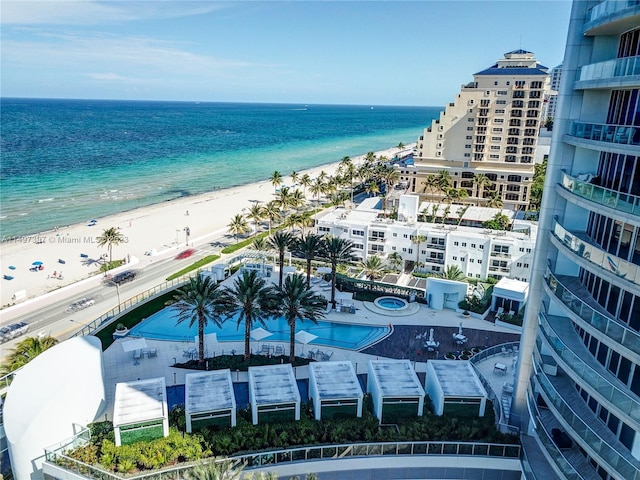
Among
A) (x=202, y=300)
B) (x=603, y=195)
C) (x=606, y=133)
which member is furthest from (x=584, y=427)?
(x=202, y=300)

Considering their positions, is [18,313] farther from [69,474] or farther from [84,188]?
[84,188]

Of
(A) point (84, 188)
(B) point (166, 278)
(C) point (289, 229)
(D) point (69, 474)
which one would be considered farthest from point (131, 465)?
(A) point (84, 188)

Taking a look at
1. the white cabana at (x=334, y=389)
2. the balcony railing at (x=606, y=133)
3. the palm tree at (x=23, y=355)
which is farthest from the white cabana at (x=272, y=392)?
the balcony railing at (x=606, y=133)

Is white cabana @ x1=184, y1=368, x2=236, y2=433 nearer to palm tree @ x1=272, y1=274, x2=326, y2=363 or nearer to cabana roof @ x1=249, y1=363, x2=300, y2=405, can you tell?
cabana roof @ x1=249, y1=363, x2=300, y2=405

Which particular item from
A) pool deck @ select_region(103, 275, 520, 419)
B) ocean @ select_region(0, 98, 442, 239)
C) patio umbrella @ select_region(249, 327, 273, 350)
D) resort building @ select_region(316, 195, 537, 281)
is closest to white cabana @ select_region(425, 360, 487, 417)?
pool deck @ select_region(103, 275, 520, 419)

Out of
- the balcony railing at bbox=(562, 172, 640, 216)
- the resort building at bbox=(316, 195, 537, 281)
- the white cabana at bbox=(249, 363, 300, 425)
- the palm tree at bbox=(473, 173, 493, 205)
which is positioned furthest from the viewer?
the palm tree at bbox=(473, 173, 493, 205)

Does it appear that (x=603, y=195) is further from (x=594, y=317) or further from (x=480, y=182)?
(x=480, y=182)

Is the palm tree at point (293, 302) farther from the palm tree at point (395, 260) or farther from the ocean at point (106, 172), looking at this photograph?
the ocean at point (106, 172)
